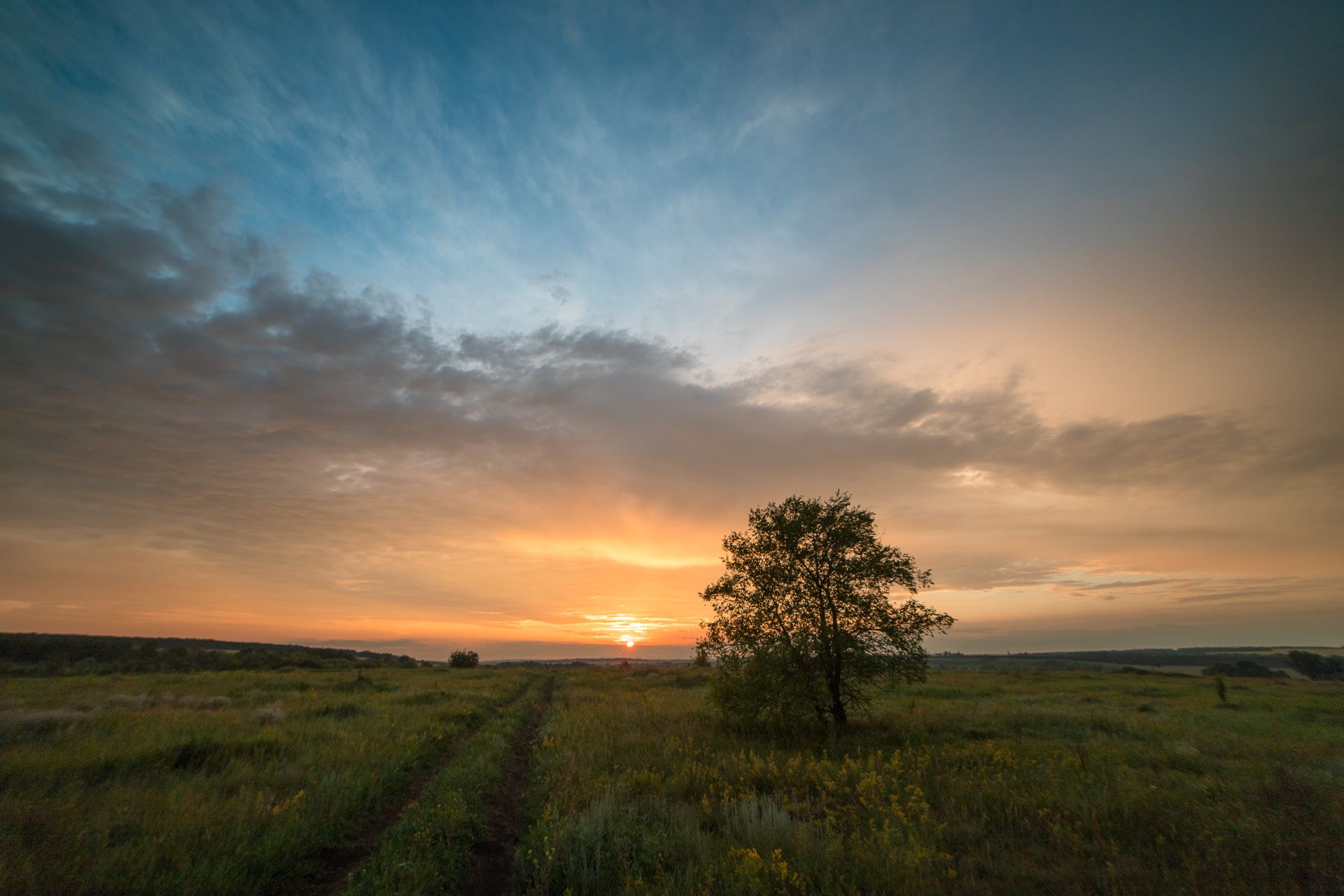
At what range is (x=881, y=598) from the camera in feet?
55.4

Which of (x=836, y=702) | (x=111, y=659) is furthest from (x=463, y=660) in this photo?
(x=836, y=702)

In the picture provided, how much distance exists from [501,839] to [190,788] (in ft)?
19.4

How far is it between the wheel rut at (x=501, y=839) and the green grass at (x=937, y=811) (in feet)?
1.37

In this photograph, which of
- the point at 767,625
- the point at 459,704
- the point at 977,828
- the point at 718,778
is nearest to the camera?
the point at 977,828

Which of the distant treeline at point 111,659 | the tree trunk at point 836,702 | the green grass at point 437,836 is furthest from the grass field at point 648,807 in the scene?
the distant treeline at point 111,659

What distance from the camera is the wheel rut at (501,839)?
6.96m

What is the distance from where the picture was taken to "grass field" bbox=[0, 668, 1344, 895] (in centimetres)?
653

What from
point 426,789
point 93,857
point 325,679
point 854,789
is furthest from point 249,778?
point 325,679

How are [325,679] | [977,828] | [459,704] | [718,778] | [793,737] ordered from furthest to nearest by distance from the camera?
[325,679] → [459,704] → [793,737] → [718,778] → [977,828]

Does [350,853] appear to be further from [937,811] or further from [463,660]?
[463,660]

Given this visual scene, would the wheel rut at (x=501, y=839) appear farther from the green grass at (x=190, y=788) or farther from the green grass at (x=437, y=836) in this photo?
the green grass at (x=190, y=788)

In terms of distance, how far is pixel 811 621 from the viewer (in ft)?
55.7

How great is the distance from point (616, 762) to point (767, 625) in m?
7.03

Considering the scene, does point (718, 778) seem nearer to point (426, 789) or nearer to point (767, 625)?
point (426, 789)
